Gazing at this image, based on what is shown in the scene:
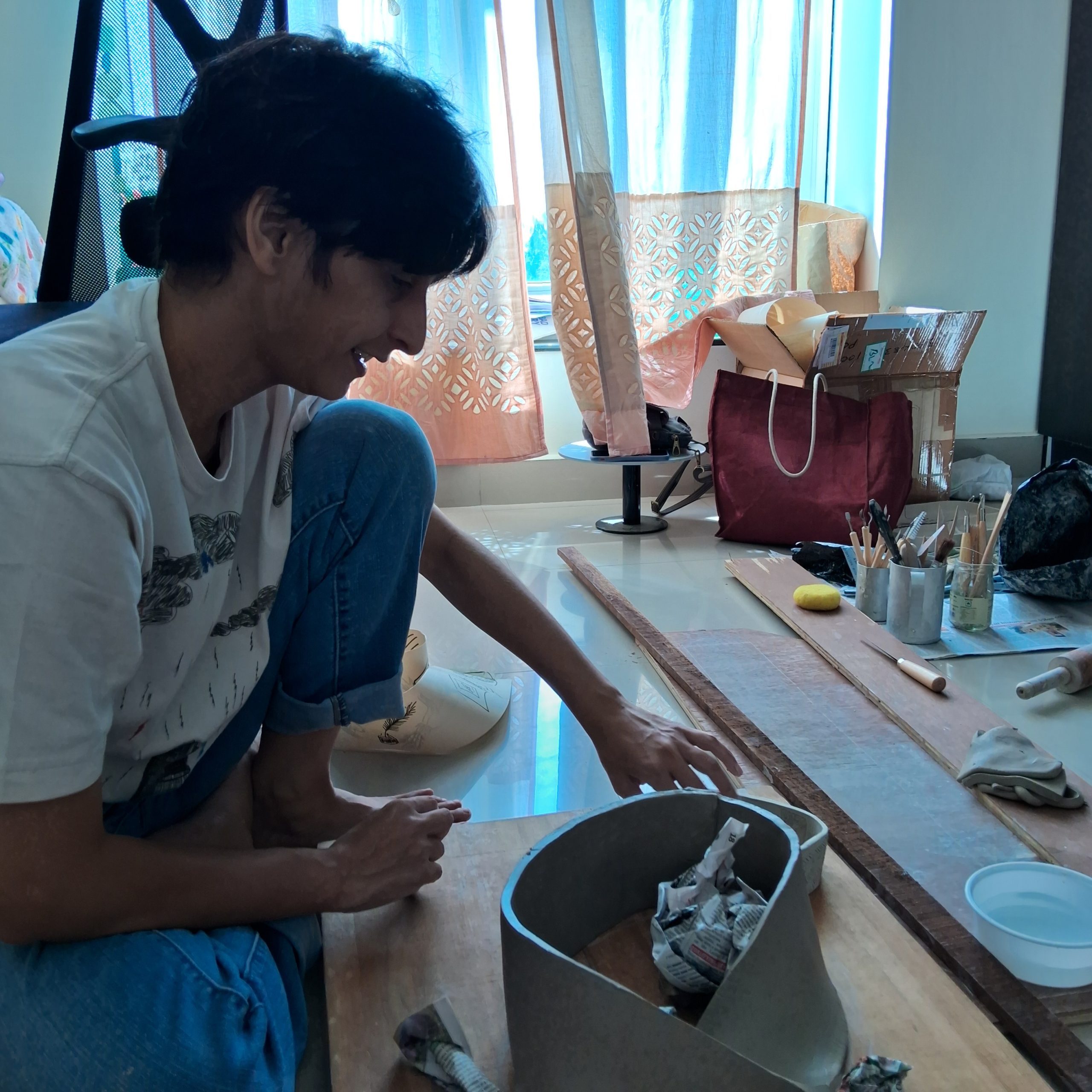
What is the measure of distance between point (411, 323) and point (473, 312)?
1878 mm

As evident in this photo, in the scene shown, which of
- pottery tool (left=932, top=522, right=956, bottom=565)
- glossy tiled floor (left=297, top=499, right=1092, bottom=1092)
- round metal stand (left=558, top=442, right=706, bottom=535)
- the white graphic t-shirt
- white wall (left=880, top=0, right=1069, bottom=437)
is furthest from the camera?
white wall (left=880, top=0, right=1069, bottom=437)

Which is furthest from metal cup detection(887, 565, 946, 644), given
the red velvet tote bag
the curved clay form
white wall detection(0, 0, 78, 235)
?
white wall detection(0, 0, 78, 235)

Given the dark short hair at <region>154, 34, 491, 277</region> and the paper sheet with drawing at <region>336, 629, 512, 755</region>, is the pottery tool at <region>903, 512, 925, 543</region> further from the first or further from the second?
the dark short hair at <region>154, 34, 491, 277</region>

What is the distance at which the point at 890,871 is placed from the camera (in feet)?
3.78

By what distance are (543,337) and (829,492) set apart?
3.44 ft

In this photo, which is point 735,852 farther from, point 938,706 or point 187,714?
point 938,706

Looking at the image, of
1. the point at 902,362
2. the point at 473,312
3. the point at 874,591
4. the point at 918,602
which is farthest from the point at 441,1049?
the point at 902,362

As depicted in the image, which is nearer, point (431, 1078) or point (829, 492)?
point (431, 1078)

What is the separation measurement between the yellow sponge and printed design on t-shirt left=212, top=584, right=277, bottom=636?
128 cm

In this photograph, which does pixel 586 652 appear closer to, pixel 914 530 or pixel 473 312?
pixel 914 530

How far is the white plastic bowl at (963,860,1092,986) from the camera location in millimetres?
988

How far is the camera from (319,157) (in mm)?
802

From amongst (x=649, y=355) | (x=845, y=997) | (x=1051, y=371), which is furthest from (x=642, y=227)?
(x=845, y=997)

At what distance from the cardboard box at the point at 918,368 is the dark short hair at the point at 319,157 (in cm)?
186
